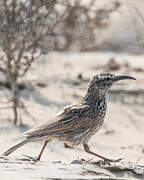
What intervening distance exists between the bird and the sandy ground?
0.58m

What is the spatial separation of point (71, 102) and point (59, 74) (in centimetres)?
174

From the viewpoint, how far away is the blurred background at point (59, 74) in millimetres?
9992

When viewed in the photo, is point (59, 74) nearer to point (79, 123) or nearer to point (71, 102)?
point (71, 102)

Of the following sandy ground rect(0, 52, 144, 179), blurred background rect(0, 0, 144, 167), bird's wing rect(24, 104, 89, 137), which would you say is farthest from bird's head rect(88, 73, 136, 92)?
blurred background rect(0, 0, 144, 167)

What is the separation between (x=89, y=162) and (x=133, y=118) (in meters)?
4.95

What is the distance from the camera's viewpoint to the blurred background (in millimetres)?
9992

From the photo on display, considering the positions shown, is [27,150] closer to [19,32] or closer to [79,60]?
[19,32]

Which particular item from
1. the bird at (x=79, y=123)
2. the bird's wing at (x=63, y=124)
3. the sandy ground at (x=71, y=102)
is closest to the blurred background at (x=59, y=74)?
the sandy ground at (x=71, y=102)

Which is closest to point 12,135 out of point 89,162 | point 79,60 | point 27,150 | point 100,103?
point 27,150

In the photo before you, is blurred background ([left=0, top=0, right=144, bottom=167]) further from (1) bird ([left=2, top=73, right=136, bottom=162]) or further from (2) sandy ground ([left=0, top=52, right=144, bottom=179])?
(1) bird ([left=2, top=73, right=136, bottom=162])

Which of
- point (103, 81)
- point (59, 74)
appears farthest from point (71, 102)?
point (103, 81)

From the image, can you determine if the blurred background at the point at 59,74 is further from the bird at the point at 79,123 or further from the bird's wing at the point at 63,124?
the bird's wing at the point at 63,124

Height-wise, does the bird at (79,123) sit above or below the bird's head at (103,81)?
below

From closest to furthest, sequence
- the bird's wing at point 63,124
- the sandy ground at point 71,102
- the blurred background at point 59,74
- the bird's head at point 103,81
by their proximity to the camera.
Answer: the bird's wing at point 63,124
the bird's head at point 103,81
the sandy ground at point 71,102
the blurred background at point 59,74
